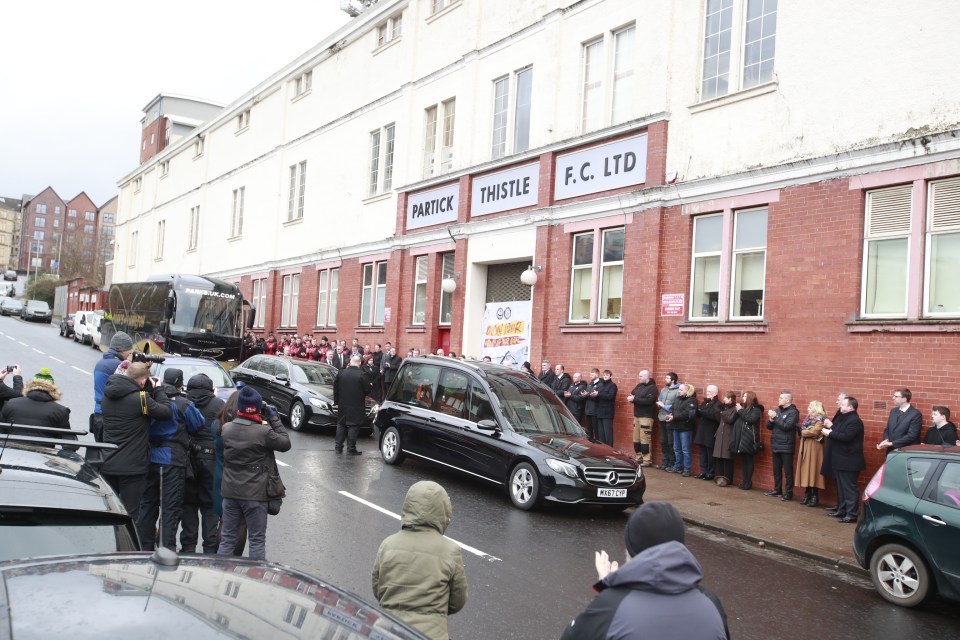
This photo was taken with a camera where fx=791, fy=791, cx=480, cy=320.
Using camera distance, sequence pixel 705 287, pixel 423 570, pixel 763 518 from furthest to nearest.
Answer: pixel 705 287, pixel 763 518, pixel 423 570

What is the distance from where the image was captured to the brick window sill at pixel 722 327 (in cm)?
1365

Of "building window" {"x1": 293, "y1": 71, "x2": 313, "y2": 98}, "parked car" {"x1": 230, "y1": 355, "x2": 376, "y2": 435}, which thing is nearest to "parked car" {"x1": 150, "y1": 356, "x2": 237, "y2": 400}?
"parked car" {"x1": 230, "y1": 355, "x2": 376, "y2": 435}

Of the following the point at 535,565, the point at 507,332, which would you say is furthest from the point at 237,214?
the point at 535,565

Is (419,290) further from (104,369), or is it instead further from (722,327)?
(104,369)

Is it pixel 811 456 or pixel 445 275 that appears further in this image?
pixel 445 275

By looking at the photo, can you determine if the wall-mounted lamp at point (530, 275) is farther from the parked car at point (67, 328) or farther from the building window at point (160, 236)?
the parked car at point (67, 328)

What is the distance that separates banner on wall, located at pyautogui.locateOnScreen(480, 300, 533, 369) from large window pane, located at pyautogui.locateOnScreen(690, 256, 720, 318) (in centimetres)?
466

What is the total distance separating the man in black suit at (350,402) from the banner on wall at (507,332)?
521 centimetres

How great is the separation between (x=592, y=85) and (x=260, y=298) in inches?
792

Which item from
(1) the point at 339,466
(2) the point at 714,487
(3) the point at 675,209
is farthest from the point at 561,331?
(1) the point at 339,466

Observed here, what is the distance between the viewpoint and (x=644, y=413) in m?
15.0

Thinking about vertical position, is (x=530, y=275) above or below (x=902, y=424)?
above

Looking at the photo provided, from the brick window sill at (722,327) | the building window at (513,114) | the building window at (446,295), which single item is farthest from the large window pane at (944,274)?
the building window at (446,295)

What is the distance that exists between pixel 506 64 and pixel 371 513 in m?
14.3
